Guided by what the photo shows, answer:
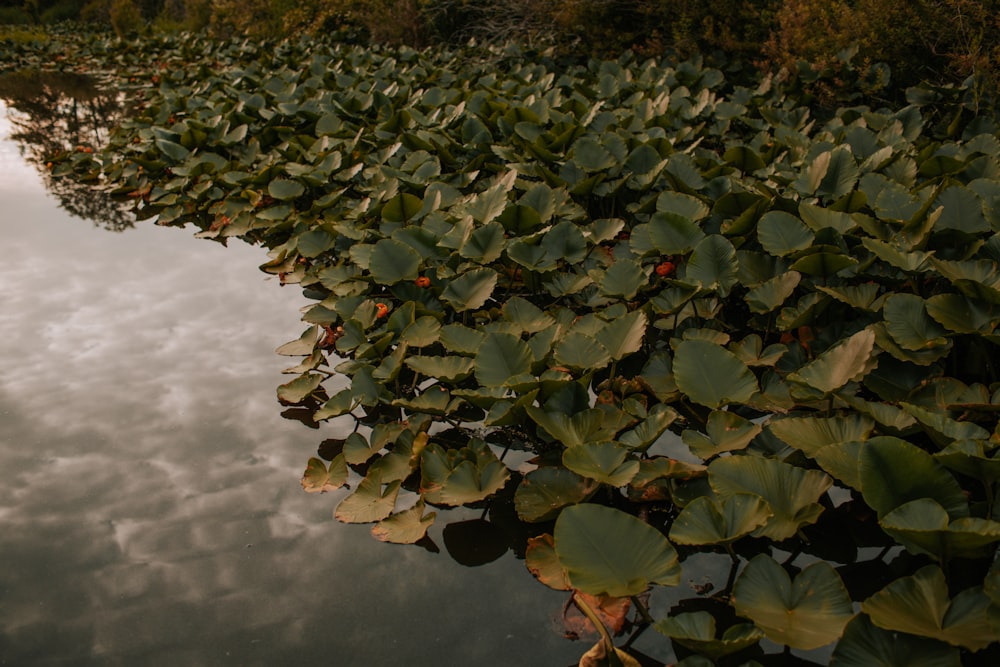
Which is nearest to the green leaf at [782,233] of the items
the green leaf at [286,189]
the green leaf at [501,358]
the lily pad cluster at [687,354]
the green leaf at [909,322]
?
the lily pad cluster at [687,354]

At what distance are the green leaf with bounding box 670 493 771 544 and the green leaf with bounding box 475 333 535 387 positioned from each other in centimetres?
65

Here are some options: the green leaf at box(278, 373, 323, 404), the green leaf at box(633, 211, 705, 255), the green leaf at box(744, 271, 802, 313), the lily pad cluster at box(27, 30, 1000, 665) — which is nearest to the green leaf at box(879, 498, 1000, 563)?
the lily pad cluster at box(27, 30, 1000, 665)

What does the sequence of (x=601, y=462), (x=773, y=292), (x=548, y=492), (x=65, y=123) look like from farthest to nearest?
(x=65, y=123) < (x=773, y=292) < (x=548, y=492) < (x=601, y=462)

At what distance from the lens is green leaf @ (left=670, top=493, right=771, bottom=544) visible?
1348 millimetres

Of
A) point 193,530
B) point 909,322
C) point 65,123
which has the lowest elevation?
point 65,123

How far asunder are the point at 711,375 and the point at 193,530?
1312 millimetres

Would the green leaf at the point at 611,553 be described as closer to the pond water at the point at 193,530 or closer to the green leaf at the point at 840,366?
the pond water at the point at 193,530

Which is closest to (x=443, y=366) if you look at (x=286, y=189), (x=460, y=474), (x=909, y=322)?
(x=460, y=474)

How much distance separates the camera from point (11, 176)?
204 inches

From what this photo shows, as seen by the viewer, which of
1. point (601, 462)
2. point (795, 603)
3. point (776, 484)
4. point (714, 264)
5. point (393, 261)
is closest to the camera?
point (795, 603)

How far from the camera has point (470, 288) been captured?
2381 mm

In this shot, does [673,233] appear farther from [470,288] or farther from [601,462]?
[601,462]

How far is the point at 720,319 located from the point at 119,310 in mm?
2356

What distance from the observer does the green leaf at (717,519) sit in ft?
4.42
